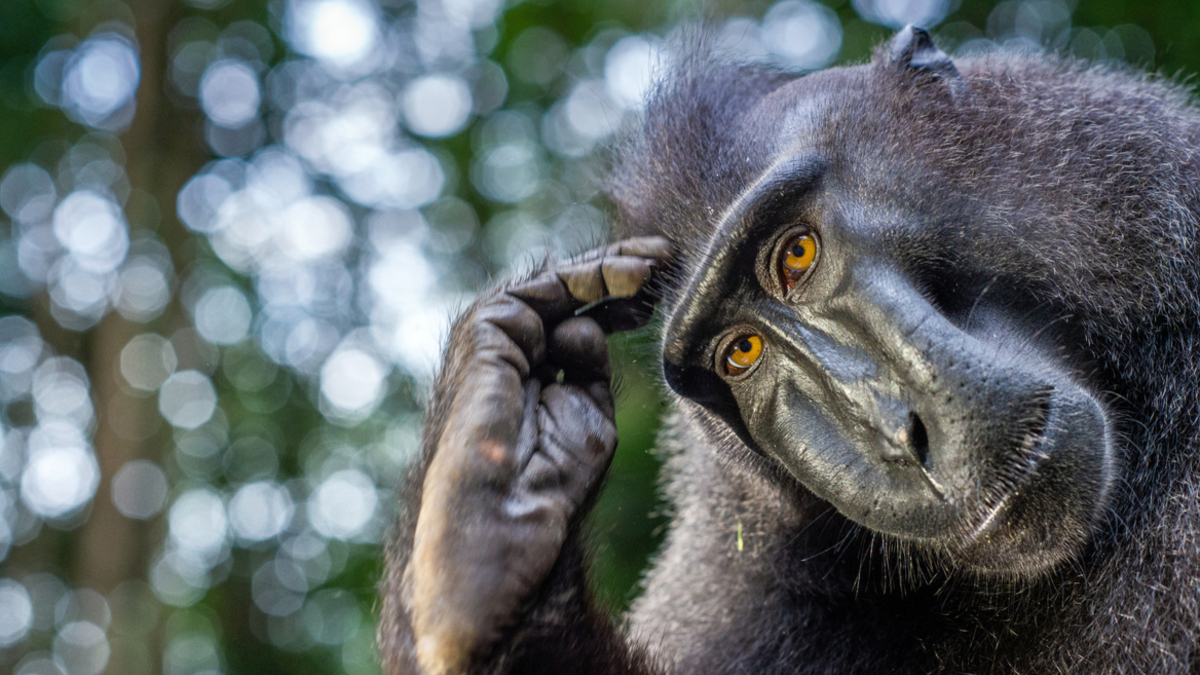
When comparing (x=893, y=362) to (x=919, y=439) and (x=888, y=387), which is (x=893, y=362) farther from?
(x=919, y=439)

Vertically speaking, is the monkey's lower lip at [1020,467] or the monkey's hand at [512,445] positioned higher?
the monkey's lower lip at [1020,467]

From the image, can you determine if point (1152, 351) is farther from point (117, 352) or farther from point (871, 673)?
point (117, 352)

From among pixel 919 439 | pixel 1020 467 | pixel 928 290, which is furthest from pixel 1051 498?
pixel 928 290

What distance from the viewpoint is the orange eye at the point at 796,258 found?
2.53 meters

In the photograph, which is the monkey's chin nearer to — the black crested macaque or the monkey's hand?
the black crested macaque

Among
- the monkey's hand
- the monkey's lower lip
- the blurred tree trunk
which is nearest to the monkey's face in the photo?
the monkey's lower lip

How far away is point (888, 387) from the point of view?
85.8 inches

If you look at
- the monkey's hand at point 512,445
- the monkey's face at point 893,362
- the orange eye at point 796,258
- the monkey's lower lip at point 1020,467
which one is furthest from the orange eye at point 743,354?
the monkey's lower lip at point 1020,467

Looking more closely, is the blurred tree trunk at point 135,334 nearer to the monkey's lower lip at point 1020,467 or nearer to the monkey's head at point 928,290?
the monkey's head at point 928,290

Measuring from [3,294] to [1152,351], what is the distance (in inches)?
470

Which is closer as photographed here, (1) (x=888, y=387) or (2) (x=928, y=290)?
(1) (x=888, y=387)

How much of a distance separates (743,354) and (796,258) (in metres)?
0.33

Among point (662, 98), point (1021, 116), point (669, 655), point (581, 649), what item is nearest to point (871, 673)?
point (669, 655)

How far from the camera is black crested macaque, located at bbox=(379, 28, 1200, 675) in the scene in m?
2.16
